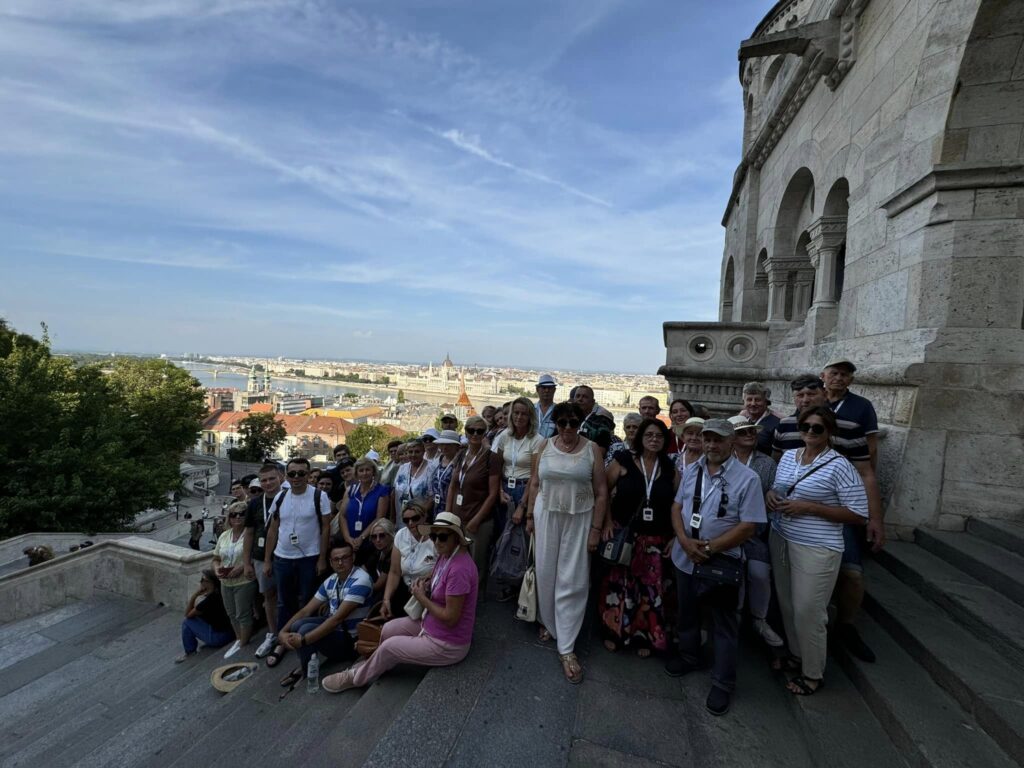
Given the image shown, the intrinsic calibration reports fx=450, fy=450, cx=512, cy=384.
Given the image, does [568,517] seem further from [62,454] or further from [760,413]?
[62,454]

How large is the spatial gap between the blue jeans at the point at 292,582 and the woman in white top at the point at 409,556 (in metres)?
0.92

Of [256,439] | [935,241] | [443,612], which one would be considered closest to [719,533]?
[443,612]

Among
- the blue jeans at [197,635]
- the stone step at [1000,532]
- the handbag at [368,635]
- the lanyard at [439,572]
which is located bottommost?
the blue jeans at [197,635]

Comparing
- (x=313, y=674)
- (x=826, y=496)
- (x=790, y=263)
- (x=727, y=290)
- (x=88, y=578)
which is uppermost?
(x=727, y=290)

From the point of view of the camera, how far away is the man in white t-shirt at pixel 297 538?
11.6 feet

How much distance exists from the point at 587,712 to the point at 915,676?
1.50 metres

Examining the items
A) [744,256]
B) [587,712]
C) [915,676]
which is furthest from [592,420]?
[744,256]

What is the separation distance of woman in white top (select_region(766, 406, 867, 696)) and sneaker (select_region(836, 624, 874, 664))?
215 mm

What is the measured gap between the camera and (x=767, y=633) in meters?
2.39

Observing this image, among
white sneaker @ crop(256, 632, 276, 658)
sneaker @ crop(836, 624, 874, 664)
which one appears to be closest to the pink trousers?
white sneaker @ crop(256, 632, 276, 658)

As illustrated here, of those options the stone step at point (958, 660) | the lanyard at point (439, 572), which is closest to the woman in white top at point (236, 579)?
the lanyard at point (439, 572)

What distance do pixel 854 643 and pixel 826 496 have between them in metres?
0.82

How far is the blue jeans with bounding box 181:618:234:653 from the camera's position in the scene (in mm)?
4137

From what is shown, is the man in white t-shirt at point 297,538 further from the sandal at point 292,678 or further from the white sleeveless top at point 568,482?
the white sleeveless top at point 568,482
